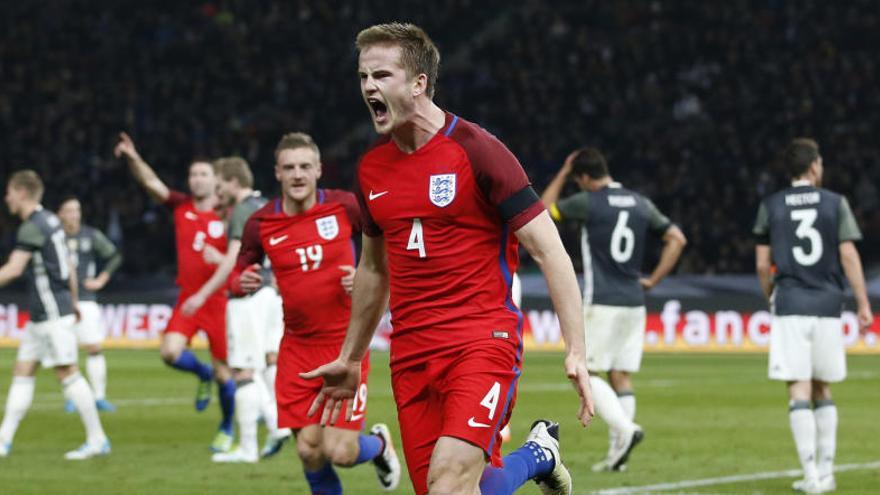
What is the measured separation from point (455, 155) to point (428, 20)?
33.3 meters

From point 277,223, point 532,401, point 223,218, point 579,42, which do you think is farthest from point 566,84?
point 277,223

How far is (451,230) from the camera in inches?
228

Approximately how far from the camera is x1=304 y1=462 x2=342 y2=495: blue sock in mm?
8586

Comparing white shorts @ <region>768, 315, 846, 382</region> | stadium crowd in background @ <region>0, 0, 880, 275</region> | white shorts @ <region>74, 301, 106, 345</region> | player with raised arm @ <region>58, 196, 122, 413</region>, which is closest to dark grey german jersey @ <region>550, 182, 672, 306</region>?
white shorts @ <region>768, 315, 846, 382</region>

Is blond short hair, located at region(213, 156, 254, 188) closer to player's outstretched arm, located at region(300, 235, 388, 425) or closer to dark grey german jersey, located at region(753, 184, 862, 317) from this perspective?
dark grey german jersey, located at region(753, 184, 862, 317)

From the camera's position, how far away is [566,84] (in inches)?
1401

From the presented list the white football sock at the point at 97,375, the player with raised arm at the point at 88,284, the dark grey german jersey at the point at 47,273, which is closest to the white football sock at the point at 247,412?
the dark grey german jersey at the point at 47,273

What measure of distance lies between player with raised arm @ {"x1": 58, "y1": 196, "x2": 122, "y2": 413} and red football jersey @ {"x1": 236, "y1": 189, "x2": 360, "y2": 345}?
777 centimetres

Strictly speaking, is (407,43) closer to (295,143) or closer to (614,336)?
(295,143)

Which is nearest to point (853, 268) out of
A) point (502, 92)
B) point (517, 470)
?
point (517, 470)

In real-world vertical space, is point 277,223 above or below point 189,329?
above

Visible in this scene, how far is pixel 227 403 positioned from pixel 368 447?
364 cm

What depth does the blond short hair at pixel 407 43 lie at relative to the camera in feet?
18.4

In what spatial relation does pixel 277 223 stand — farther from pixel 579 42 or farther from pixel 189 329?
pixel 579 42
